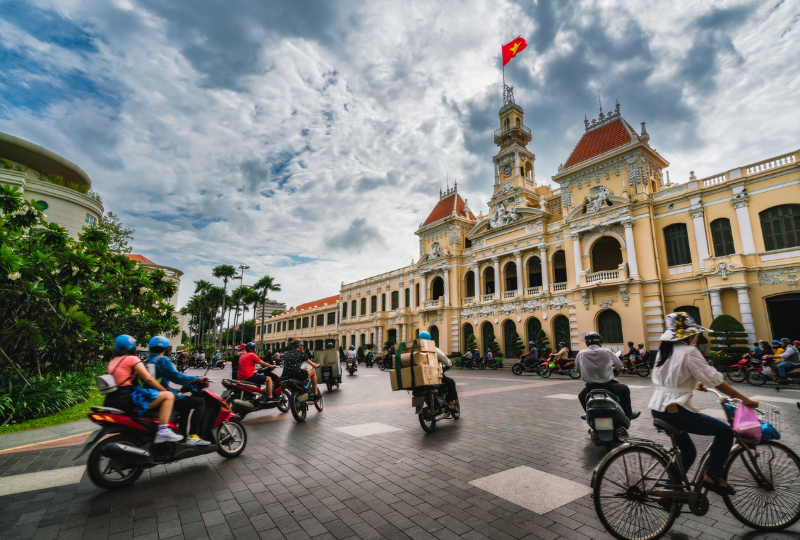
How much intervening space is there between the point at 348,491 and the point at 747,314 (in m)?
22.3

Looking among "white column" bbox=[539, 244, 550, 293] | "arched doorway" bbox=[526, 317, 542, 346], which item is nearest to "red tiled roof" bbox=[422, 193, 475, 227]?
"white column" bbox=[539, 244, 550, 293]

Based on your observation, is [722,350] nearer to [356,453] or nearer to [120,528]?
[356,453]

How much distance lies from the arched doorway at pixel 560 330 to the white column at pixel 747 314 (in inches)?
375

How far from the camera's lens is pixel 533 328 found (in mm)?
28109

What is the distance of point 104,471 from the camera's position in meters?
4.14

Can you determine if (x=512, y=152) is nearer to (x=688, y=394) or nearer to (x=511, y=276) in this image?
(x=511, y=276)

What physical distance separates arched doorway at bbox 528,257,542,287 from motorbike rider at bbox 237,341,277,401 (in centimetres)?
2540

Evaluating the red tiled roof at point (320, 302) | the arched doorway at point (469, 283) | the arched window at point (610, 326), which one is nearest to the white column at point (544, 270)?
the arched window at point (610, 326)

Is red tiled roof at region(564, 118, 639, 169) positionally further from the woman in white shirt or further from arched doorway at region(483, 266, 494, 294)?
the woman in white shirt

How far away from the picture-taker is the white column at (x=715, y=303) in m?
19.0

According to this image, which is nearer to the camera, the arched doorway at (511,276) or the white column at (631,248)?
the white column at (631,248)

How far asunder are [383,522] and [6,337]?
33.4 feet

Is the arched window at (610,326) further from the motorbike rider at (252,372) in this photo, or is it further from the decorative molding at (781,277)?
the motorbike rider at (252,372)

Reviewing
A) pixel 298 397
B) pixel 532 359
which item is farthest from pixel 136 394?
pixel 532 359
